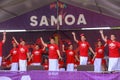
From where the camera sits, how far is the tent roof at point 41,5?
1513 centimetres

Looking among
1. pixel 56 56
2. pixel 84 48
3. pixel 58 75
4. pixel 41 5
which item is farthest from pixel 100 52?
pixel 58 75

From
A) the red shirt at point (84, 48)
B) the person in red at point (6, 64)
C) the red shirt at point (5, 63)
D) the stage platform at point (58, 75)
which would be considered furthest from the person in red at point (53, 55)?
the stage platform at point (58, 75)

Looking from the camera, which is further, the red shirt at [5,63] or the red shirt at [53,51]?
the red shirt at [5,63]

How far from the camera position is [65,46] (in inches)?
669

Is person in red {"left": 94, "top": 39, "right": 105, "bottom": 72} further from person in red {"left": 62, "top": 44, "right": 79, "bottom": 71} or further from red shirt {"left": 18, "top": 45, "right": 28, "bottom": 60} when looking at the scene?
red shirt {"left": 18, "top": 45, "right": 28, "bottom": 60}

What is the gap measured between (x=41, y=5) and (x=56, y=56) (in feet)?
9.32

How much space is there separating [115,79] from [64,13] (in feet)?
22.2

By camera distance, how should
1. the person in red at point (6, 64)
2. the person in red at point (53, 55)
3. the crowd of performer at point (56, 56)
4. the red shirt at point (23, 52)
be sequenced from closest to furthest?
the person in red at point (53, 55) < the crowd of performer at point (56, 56) < the red shirt at point (23, 52) < the person in red at point (6, 64)

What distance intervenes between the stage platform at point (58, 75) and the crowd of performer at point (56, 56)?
146 inches

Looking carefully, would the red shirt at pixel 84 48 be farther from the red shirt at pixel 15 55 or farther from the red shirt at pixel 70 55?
the red shirt at pixel 15 55

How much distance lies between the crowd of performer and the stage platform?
372cm

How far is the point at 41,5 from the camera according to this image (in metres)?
16.7

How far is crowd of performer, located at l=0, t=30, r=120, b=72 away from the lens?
1523 centimetres

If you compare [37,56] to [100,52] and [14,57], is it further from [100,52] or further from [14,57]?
[100,52]
